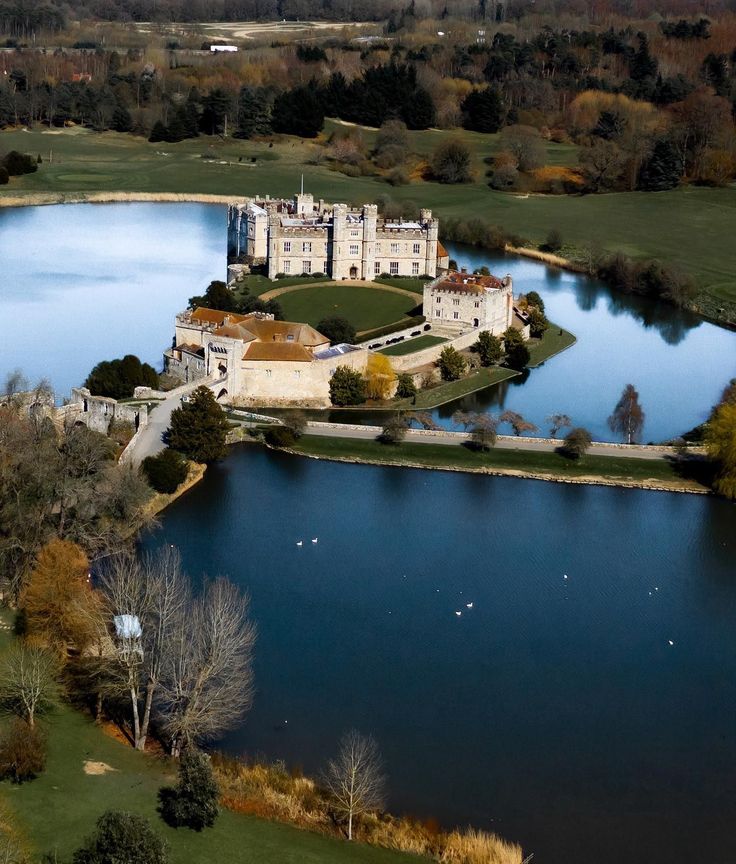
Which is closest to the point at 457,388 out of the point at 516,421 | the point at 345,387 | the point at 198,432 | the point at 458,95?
the point at 345,387

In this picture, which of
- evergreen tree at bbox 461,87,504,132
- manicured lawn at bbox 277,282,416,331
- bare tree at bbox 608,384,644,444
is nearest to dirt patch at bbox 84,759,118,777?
bare tree at bbox 608,384,644,444

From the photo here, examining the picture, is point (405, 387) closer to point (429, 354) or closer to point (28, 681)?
point (429, 354)

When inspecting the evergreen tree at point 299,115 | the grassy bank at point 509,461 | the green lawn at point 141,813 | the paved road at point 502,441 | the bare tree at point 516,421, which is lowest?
the green lawn at point 141,813

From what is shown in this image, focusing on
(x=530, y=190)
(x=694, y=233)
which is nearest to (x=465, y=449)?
(x=694, y=233)

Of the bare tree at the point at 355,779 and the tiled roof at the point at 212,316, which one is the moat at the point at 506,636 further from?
the tiled roof at the point at 212,316

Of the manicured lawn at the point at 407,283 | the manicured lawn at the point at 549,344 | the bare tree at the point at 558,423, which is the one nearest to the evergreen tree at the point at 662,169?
the manicured lawn at the point at 407,283
